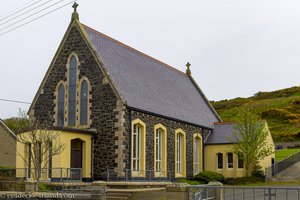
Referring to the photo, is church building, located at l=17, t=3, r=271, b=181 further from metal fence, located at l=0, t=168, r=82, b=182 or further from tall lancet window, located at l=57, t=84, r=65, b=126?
metal fence, located at l=0, t=168, r=82, b=182

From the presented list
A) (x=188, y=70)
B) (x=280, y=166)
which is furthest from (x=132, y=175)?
(x=188, y=70)

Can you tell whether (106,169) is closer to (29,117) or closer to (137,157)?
(137,157)

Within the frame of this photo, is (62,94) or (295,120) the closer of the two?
(62,94)

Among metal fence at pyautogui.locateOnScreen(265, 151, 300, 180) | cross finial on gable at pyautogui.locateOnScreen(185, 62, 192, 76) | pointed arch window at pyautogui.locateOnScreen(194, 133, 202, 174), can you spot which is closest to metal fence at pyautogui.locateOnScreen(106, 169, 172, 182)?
pointed arch window at pyautogui.locateOnScreen(194, 133, 202, 174)

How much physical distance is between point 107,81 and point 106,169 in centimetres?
571

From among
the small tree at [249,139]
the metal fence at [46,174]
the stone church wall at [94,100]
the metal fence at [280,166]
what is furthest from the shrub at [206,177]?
the metal fence at [46,174]

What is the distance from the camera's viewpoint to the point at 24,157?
29.2 m

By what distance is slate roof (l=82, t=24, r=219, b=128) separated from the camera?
1259 inches

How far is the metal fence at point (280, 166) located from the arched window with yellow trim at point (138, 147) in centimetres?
1517

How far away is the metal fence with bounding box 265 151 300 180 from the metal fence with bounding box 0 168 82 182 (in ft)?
67.4

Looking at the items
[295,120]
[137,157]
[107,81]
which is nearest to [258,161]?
[137,157]

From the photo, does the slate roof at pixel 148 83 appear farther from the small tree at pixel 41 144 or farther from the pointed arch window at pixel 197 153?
the small tree at pixel 41 144

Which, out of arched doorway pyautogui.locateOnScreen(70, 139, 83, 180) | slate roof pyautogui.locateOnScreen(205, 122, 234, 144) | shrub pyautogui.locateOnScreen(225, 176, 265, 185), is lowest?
shrub pyautogui.locateOnScreen(225, 176, 265, 185)

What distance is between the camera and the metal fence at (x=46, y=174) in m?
26.7
